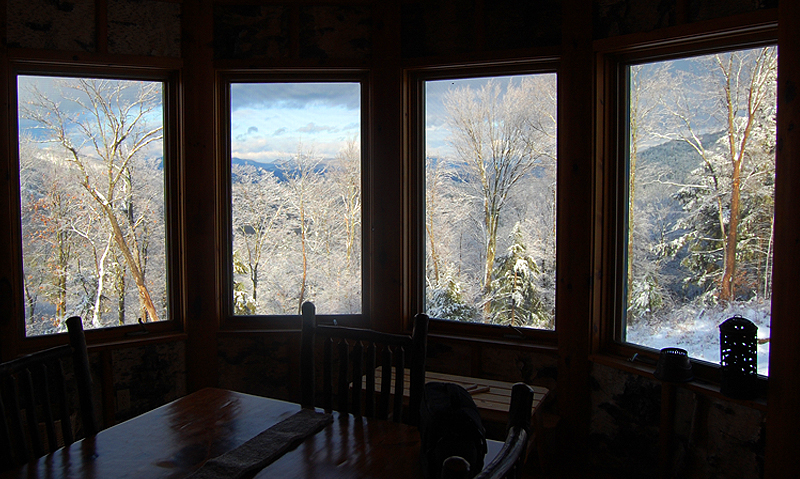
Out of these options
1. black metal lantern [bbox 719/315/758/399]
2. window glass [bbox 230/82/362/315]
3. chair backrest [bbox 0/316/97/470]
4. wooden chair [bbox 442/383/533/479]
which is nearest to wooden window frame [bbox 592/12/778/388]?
black metal lantern [bbox 719/315/758/399]

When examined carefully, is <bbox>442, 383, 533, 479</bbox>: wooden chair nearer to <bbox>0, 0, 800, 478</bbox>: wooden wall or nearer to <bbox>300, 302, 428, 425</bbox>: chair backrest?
<bbox>300, 302, 428, 425</bbox>: chair backrest

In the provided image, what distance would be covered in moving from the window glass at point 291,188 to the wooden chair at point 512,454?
7.53 ft

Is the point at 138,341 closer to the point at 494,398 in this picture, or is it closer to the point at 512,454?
the point at 494,398

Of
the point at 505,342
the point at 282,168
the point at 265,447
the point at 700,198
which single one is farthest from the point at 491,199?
the point at 265,447

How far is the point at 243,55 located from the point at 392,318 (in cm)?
187

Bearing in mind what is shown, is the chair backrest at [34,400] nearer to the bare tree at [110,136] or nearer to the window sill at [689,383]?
the bare tree at [110,136]

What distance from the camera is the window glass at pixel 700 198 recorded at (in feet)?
7.18

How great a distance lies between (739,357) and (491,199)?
1448 mm

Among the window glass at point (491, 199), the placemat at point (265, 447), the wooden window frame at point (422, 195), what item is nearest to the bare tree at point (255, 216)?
the wooden window frame at point (422, 195)

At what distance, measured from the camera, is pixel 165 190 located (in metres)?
3.05

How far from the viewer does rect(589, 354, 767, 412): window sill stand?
206 centimetres

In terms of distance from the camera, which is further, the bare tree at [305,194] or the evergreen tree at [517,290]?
the bare tree at [305,194]

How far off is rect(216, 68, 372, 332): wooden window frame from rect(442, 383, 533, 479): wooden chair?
7.32 ft

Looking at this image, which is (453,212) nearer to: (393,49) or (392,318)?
(392,318)
